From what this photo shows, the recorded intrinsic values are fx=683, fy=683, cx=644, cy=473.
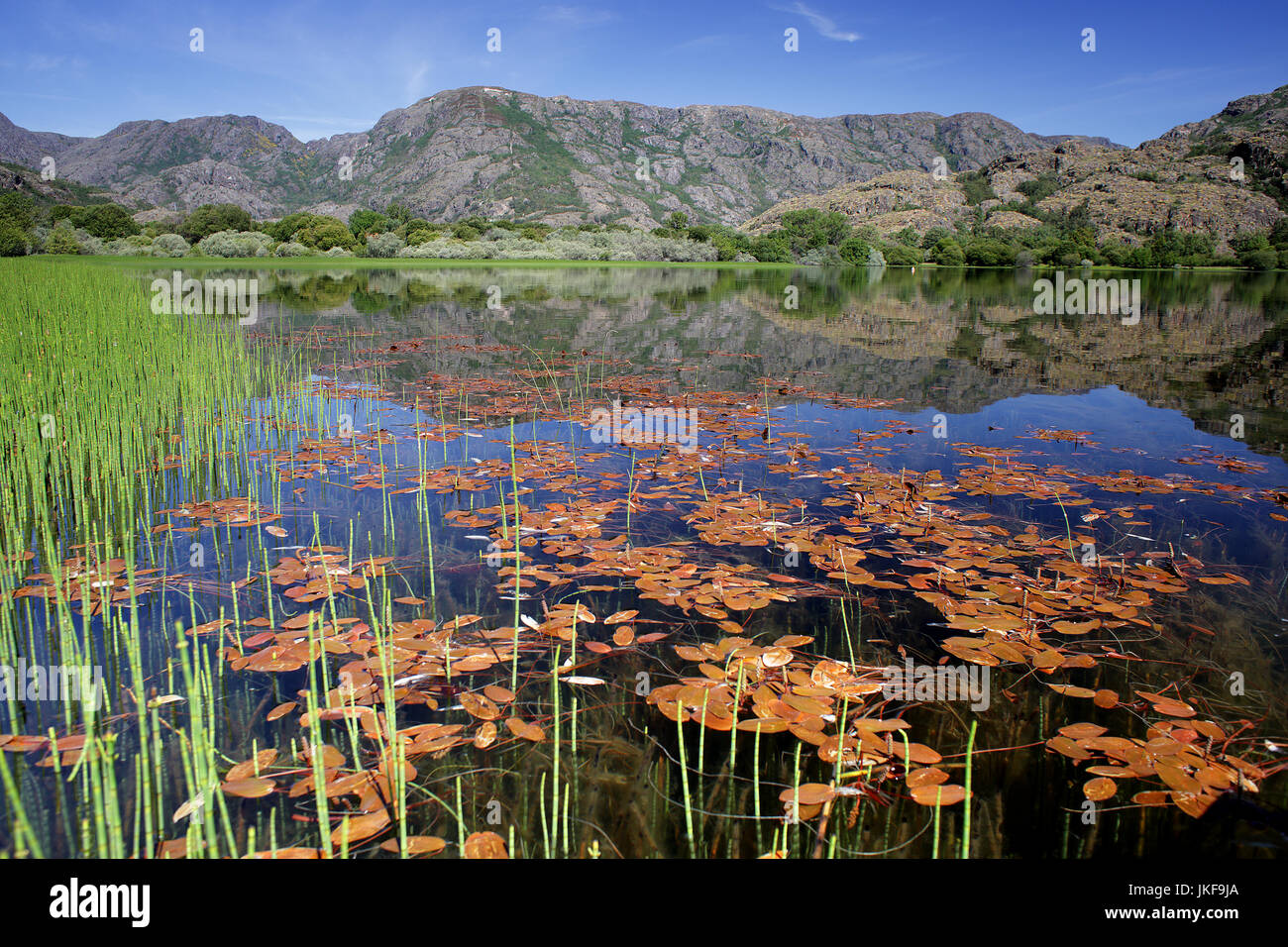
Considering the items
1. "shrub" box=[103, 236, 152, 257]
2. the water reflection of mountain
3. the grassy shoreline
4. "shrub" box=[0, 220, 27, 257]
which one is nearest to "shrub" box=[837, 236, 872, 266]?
the grassy shoreline

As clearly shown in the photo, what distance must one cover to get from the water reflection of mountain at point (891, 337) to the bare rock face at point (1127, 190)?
11435cm

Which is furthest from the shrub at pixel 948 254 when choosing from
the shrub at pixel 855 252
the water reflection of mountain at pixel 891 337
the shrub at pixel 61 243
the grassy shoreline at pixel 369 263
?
the shrub at pixel 61 243

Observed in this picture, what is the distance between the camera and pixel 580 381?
12336mm

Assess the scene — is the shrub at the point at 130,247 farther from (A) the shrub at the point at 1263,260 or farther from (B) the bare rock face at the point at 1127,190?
(B) the bare rock face at the point at 1127,190

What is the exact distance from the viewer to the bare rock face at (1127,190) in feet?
411

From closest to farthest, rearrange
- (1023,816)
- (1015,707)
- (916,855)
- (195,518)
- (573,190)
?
(916,855)
(1023,816)
(1015,707)
(195,518)
(573,190)

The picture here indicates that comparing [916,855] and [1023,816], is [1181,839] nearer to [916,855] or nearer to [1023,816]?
[1023,816]

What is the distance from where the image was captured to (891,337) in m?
19.4

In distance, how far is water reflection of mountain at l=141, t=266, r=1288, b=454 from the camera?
1245 centimetres

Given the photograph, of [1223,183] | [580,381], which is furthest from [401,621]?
[1223,183]

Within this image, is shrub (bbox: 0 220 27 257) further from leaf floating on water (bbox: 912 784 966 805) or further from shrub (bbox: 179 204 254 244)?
leaf floating on water (bbox: 912 784 966 805)

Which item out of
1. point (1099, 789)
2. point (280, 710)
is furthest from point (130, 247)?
point (1099, 789)

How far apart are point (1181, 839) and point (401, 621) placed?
154 inches

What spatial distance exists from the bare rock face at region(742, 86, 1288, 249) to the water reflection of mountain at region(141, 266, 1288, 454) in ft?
375
